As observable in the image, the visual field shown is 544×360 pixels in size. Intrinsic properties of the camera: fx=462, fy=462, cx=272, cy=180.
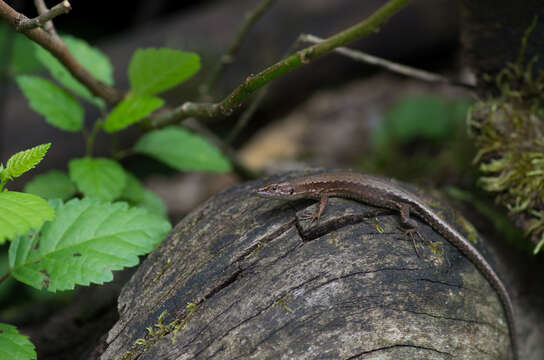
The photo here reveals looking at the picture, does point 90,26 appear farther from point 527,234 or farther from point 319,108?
point 527,234

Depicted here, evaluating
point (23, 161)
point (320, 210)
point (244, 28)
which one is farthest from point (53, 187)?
point (244, 28)

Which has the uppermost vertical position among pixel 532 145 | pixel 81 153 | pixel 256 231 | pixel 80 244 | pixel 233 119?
pixel 233 119

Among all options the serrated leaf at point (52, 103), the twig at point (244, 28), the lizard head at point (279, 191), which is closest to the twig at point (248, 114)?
the twig at point (244, 28)

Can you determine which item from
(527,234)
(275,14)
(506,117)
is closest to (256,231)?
(527,234)

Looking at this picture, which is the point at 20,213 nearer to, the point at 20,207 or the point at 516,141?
the point at 20,207

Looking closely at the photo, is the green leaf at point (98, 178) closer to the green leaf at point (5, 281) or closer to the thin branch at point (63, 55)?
the thin branch at point (63, 55)
